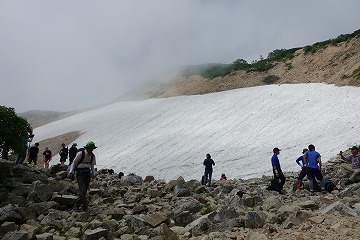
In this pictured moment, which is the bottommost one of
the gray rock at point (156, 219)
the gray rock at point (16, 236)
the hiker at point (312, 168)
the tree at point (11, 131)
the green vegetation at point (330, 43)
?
the hiker at point (312, 168)

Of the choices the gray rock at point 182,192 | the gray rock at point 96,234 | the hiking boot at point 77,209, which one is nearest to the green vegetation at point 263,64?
the gray rock at point 182,192

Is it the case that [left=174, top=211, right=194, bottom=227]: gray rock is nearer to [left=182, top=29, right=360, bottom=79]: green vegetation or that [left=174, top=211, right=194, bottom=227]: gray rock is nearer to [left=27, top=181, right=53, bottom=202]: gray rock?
[left=27, top=181, right=53, bottom=202]: gray rock

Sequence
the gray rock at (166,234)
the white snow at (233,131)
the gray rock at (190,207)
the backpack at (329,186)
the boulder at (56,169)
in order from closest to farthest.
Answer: the gray rock at (166,234)
the gray rock at (190,207)
the backpack at (329,186)
the boulder at (56,169)
the white snow at (233,131)

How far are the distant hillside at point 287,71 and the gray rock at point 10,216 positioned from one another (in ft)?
110

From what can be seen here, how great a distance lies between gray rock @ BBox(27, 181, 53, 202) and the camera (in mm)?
10930

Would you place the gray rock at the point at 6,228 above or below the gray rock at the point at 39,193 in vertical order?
below

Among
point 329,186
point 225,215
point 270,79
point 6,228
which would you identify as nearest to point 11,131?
point 6,228

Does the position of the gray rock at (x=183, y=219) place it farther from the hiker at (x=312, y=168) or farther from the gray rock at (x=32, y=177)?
the gray rock at (x=32, y=177)

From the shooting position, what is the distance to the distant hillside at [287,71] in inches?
1633

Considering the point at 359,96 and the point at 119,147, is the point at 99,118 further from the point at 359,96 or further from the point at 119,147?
the point at 359,96

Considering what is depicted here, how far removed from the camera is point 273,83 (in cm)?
4862

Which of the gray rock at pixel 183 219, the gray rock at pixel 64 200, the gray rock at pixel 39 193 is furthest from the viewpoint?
the gray rock at pixel 39 193

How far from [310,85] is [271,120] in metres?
9.53

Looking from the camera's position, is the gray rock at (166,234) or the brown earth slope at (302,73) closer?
the gray rock at (166,234)
